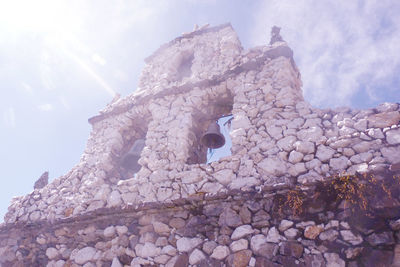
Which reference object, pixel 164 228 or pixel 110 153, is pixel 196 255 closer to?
pixel 164 228

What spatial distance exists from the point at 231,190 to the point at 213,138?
63.6 inches

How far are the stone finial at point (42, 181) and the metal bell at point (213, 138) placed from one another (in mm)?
3875

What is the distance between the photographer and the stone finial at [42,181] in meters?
6.15

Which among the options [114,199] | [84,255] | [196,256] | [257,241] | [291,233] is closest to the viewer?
[291,233]

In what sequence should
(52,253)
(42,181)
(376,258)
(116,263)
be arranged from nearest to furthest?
(376,258) → (116,263) → (52,253) → (42,181)

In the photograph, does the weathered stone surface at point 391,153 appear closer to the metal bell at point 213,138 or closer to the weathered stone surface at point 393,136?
the weathered stone surface at point 393,136

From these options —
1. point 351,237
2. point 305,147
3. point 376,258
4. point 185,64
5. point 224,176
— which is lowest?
point 376,258

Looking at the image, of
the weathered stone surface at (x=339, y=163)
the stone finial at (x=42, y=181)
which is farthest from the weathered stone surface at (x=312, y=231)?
the stone finial at (x=42, y=181)

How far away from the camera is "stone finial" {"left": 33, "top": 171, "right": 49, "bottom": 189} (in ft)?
20.2

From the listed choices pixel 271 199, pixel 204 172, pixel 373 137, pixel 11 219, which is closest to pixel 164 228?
pixel 204 172

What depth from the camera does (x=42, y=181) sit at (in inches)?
246

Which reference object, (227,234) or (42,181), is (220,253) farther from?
(42,181)

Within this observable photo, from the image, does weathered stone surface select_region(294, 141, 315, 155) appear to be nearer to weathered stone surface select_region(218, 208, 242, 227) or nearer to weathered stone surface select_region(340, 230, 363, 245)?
weathered stone surface select_region(340, 230, 363, 245)

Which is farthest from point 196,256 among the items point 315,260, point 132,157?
point 132,157
